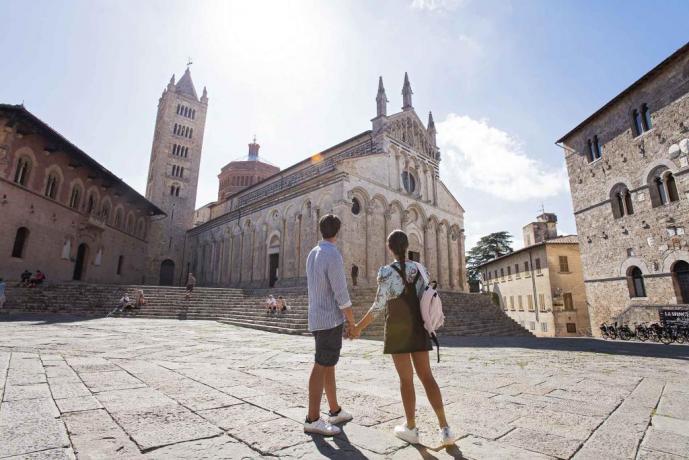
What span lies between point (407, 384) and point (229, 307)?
1733 cm

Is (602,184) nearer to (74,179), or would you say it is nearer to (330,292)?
(330,292)

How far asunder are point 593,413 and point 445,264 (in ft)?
81.2

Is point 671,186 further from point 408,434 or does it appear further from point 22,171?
point 22,171

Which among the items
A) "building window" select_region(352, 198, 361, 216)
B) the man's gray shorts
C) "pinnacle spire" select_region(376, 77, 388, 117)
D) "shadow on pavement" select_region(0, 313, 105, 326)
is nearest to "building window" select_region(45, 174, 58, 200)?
"shadow on pavement" select_region(0, 313, 105, 326)

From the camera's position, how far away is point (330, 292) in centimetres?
290

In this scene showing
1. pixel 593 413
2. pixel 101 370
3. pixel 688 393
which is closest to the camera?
pixel 593 413

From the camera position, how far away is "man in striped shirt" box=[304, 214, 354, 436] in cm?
271

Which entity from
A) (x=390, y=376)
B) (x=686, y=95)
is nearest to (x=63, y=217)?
(x=390, y=376)

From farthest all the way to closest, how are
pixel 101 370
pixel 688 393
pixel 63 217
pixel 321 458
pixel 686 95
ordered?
pixel 63 217 → pixel 686 95 → pixel 101 370 → pixel 688 393 → pixel 321 458

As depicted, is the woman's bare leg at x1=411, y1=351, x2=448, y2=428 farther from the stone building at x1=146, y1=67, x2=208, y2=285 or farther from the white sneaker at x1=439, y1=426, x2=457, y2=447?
the stone building at x1=146, y1=67, x2=208, y2=285

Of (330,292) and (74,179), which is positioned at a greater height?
(74,179)

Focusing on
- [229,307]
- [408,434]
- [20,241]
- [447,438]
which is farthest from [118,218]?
[447,438]

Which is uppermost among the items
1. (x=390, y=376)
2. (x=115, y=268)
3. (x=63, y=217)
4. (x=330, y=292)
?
(x=63, y=217)

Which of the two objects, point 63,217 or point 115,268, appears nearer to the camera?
point 63,217
